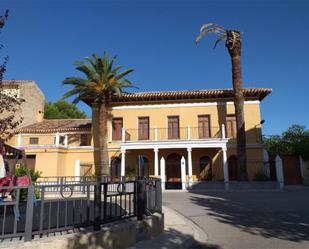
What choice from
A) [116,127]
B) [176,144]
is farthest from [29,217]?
[116,127]

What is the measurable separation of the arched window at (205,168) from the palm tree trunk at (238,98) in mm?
3333

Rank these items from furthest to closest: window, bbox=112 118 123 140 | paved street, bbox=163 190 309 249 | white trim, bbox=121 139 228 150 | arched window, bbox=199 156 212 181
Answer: window, bbox=112 118 123 140 → arched window, bbox=199 156 212 181 → white trim, bbox=121 139 228 150 → paved street, bbox=163 190 309 249

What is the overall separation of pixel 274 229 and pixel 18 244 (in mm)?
6294

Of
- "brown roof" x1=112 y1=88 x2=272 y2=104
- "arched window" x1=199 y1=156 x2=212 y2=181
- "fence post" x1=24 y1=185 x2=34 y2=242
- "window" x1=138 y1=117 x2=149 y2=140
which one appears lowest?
"fence post" x1=24 y1=185 x2=34 y2=242

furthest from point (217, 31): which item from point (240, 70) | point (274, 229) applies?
point (274, 229)

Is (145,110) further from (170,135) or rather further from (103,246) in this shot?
(103,246)

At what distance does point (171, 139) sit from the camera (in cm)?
2478

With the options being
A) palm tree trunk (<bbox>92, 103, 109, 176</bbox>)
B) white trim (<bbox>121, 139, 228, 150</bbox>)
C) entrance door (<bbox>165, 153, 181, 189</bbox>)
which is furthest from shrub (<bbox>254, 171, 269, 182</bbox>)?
palm tree trunk (<bbox>92, 103, 109, 176</bbox>)

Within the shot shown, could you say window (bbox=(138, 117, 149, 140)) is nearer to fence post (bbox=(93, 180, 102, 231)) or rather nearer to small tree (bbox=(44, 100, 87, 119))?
fence post (bbox=(93, 180, 102, 231))

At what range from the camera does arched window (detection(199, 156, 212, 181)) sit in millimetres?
24578

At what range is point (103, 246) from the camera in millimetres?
5332

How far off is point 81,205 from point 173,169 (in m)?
19.9

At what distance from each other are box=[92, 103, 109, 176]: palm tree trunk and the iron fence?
15316 millimetres

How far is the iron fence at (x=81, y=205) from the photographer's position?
191 inches
